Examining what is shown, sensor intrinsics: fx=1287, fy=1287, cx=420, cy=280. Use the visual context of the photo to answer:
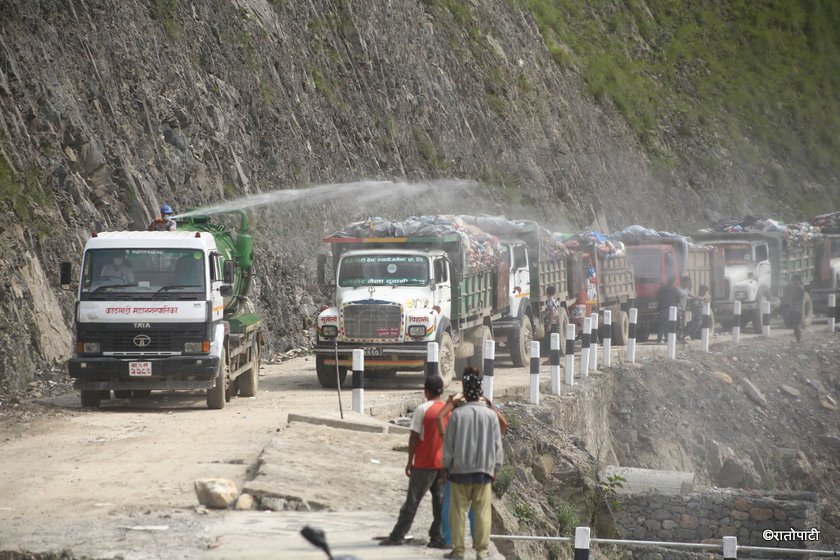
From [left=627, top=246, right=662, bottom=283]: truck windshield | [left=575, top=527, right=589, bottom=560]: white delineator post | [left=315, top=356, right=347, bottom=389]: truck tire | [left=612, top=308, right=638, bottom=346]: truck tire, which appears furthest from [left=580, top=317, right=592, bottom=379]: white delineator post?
[left=575, top=527, right=589, bottom=560]: white delineator post

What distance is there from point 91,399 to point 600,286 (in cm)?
1477

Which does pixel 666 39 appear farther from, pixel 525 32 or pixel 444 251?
pixel 444 251

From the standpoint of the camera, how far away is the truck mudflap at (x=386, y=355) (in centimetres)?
2016

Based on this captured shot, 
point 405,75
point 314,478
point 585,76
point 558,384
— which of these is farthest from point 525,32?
point 314,478

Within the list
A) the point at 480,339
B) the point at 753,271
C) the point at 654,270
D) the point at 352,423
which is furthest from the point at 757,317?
the point at 352,423

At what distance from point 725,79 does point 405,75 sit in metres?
36.7

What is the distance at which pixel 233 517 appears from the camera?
10297 millimetres

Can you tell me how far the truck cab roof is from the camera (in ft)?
56.7

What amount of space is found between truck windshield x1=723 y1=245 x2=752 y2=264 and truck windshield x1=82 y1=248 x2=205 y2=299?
21.1 m

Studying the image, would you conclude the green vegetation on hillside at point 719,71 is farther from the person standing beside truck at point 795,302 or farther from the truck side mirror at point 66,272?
the truck side mirror at point 66,272

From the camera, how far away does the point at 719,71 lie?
7244 centimetres

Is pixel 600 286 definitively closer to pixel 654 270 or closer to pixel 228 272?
pixel 654 270

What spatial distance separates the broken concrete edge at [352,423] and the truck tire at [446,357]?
5.57 m

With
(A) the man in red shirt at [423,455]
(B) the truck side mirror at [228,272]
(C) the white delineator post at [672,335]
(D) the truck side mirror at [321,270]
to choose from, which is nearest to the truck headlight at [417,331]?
(D) the truck side mirror at [321,270]
